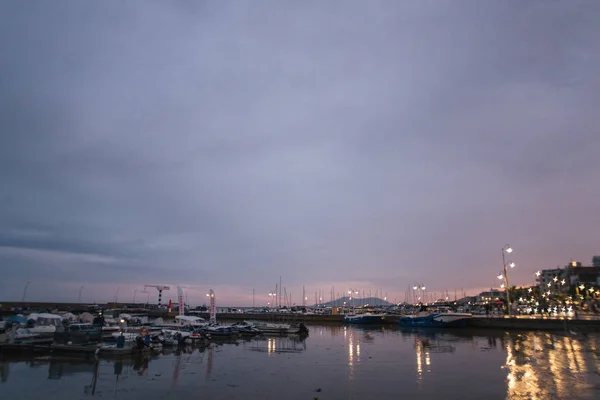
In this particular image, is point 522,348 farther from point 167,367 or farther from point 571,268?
point 571,268

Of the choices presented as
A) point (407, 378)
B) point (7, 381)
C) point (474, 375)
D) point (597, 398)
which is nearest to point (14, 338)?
point (7, 381)

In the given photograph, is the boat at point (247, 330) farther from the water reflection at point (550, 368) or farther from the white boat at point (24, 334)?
the water reflection at point (550, 368)

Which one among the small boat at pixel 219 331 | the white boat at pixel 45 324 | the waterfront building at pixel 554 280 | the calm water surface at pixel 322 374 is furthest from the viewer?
the waterfront building at pixel 554 280

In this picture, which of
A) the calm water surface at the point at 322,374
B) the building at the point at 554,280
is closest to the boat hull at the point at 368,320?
the calm water surface at the point at 322,374

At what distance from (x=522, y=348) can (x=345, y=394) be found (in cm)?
2655

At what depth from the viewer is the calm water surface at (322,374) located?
20.4 metres

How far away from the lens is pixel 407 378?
2420 centimetres

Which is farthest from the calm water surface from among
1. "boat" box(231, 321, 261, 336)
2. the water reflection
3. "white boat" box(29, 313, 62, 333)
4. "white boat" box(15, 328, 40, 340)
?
"boat" box(231, 321, 261, 336)

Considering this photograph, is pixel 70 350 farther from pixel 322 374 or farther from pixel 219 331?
pixel 219 331

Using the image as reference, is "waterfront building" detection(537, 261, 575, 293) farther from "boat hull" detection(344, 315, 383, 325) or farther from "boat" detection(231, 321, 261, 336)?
"boat" detection(231, 321, 261, 336)

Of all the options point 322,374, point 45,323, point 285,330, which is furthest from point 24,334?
point 322,374

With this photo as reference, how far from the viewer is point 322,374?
85.1ft

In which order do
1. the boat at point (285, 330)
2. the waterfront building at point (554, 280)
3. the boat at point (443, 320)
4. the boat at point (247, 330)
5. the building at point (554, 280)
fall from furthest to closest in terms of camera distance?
the waterfront building at point (554, 280) < the building at point (554, 280) < the boat at point (443, 320) < the boat at point (285, 330) < the boat at point (247, 330)

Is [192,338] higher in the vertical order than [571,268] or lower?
lower
